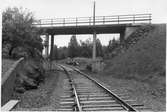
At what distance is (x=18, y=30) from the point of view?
2308cm

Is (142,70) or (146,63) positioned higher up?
(146,63)

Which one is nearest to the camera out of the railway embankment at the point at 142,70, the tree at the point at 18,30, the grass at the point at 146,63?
the railway embankment at the point at 142,70

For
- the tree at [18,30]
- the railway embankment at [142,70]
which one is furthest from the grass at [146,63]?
the tree at [18,30]

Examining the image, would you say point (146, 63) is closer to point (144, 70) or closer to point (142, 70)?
point (142, 70)

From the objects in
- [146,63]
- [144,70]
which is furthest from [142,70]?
[146,63]

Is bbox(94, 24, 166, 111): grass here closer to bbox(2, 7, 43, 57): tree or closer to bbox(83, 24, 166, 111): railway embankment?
bbox(83, 24, 166, 111): railway embankment

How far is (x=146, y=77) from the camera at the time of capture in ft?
61.1

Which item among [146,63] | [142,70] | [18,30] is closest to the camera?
[142,70]

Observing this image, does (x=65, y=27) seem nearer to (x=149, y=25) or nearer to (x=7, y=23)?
(x=149, y=25)

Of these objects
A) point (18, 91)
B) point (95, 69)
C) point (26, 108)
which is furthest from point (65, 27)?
point (26, 108)

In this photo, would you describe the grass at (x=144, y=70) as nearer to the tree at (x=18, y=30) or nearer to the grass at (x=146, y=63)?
the grass at (x=146, y=63)

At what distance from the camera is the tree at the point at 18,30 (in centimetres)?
2289

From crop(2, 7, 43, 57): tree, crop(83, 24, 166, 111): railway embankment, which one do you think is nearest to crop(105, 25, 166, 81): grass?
crop(83, 24, 166, 111): railway embankment

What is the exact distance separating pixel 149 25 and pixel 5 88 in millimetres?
28015
